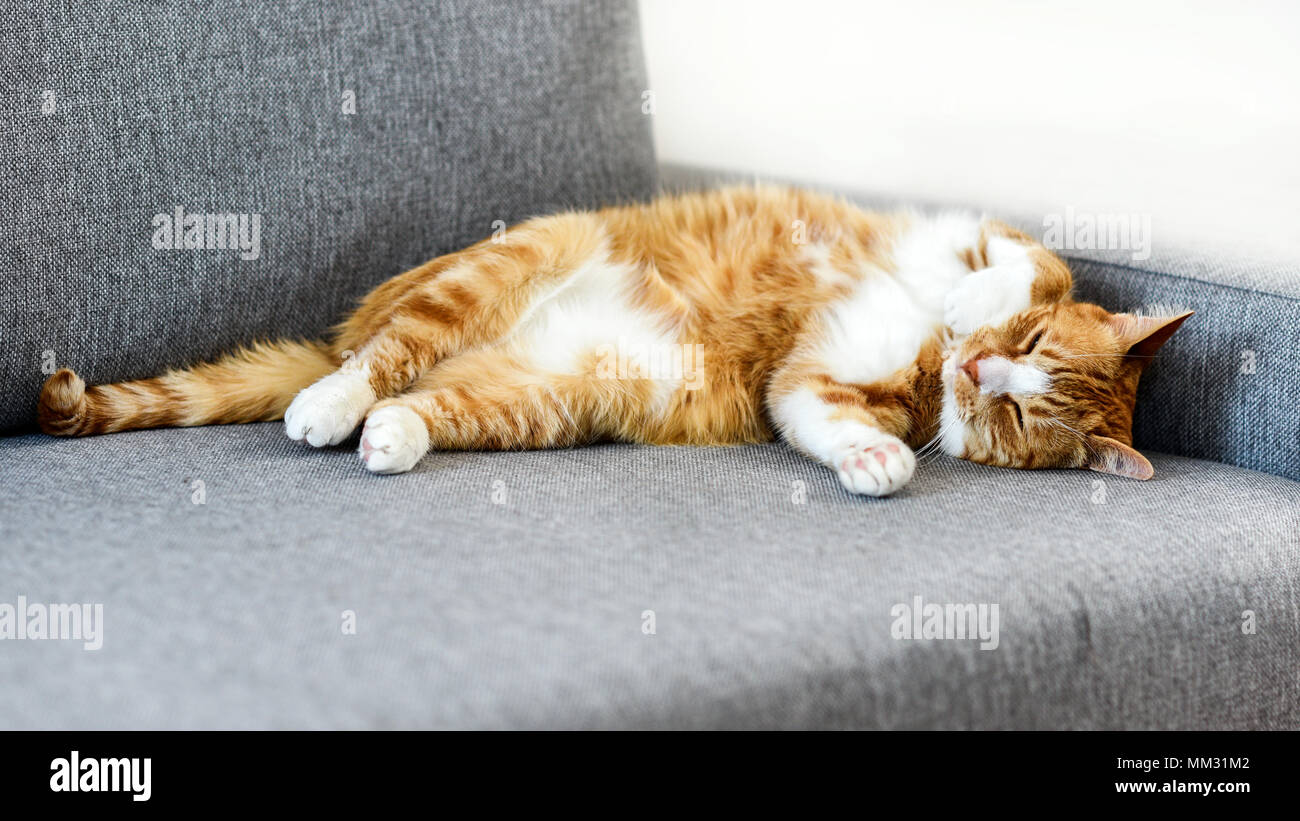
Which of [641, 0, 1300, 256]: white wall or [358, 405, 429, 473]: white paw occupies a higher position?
[641, 0, 1300, 256]: white wall

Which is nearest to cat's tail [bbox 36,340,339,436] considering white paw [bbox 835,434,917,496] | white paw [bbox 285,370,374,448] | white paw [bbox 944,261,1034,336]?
white paw [bbox 285,370,374,448]

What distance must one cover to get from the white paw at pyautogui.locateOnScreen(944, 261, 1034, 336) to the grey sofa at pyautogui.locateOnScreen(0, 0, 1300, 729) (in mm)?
203

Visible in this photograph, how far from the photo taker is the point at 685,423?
185cm

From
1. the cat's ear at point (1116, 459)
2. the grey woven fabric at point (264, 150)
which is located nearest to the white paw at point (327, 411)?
the grey woven fabric at point (264, 150)

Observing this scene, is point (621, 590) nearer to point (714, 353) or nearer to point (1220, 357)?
point (714, 353)

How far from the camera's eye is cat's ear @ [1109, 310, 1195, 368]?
1.62m

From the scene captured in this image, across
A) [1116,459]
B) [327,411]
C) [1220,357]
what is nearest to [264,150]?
[327,411]

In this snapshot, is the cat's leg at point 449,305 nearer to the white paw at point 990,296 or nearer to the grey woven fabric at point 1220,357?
the white paw at point 990,296

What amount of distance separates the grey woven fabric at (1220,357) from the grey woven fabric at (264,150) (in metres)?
1.12

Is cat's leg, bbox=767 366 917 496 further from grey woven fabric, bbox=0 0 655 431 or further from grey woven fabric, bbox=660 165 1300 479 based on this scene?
grey woven fabric, bbox=0 0 655 431

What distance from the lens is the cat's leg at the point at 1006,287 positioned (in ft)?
5.81

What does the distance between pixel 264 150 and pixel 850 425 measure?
1.17 metres

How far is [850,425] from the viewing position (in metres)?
1.68
